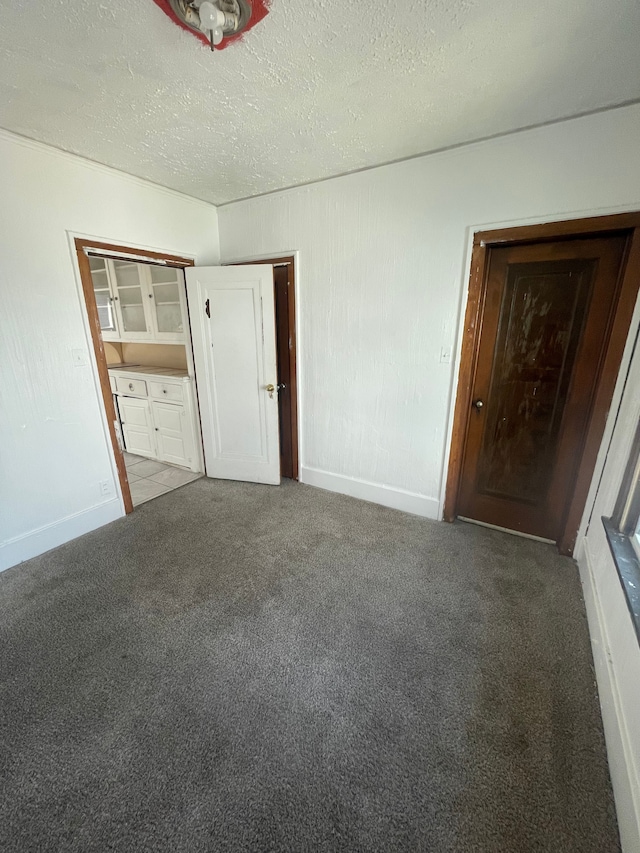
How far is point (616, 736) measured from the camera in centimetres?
113

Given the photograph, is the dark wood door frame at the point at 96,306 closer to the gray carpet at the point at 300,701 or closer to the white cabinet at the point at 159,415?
the gray carpet at the point at 300,701

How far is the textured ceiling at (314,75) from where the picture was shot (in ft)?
3.80

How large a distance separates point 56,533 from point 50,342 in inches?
50.5

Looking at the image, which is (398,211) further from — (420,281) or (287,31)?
(287,31)

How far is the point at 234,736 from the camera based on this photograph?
1226 millimetres

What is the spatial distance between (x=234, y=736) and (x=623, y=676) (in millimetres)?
1415

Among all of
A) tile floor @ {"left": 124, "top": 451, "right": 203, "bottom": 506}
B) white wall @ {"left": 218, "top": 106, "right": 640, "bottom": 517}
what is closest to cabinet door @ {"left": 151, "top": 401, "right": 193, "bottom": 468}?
tile floor @ {"left": 124, "top": 451, "right": 203, "bottom": 506}

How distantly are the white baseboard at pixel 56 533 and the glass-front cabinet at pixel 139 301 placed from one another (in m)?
1.77

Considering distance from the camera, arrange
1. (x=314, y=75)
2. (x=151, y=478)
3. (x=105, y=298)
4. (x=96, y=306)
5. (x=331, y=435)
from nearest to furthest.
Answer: (x=314, y=75), (x=96, y=306), (x=331, y=435), (x=151, y=478), (x=105, y=298)

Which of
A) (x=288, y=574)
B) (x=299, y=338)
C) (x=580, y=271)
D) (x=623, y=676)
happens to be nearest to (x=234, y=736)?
(x=288, y=574)

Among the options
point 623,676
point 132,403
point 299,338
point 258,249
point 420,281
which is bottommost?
point 623,676

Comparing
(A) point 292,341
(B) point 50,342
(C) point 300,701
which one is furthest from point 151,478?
(C) point 300,701

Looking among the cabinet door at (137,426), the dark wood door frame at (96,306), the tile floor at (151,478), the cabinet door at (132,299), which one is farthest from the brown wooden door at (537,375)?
the cabinet door at (132,299)

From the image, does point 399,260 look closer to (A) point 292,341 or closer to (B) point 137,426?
(A) point 292,341
